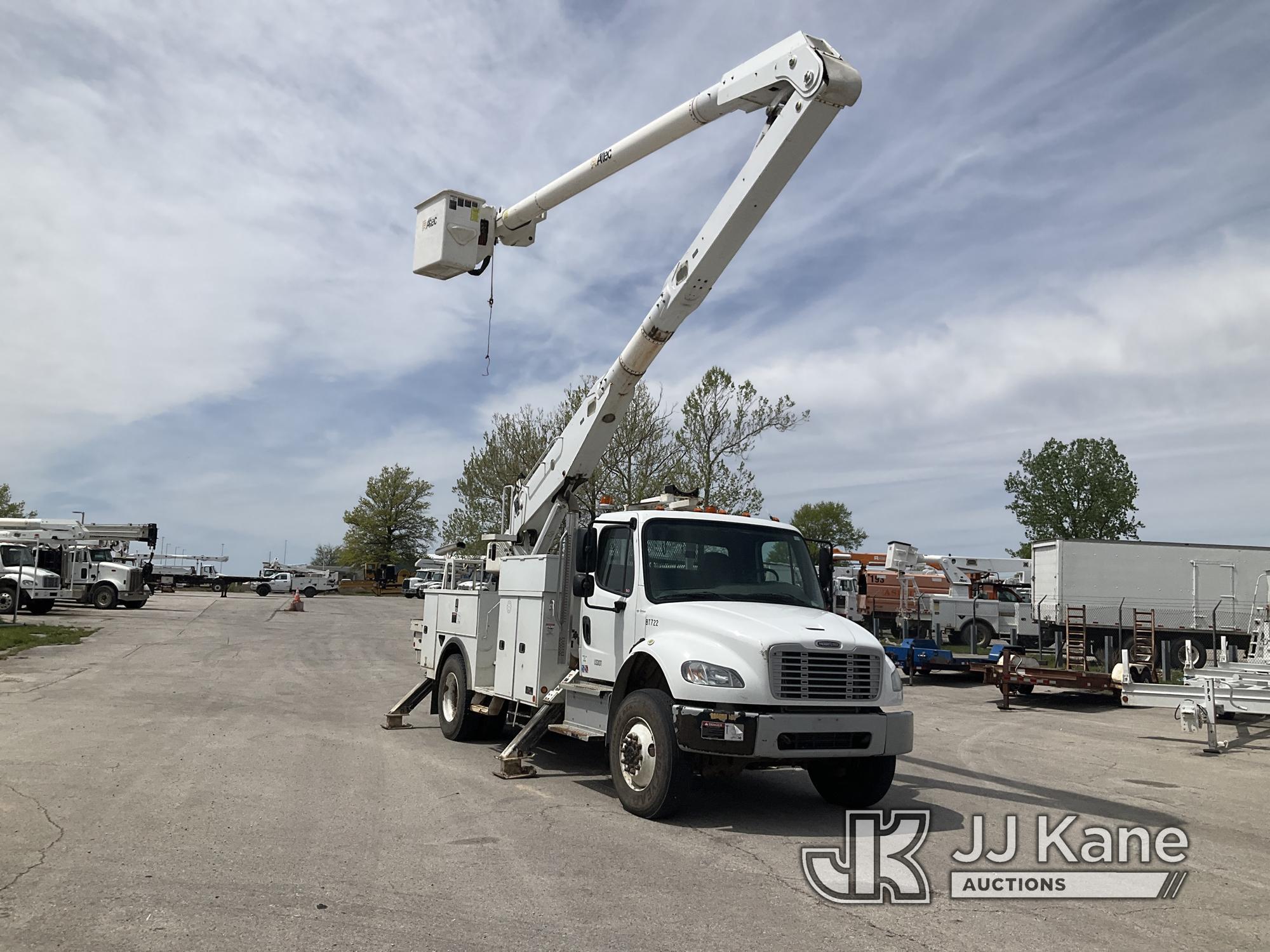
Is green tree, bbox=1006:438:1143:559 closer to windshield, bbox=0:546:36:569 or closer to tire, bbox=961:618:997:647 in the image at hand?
tire, bbox=961:618:997:647

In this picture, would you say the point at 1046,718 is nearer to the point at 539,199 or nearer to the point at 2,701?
the point at 539,199

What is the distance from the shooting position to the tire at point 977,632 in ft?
89.0

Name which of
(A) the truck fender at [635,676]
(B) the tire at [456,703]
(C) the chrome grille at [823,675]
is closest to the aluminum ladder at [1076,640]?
(B) the tire at [456,703]

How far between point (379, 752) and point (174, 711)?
3.99 meters

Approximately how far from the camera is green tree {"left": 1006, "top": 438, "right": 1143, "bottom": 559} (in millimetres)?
50062

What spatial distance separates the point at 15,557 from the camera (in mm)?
31625

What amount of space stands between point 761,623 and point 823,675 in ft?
1.93

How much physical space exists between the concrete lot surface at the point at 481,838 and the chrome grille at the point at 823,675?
100cm

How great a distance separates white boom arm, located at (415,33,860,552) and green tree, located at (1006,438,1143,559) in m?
45.9

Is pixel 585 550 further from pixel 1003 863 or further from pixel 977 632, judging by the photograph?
pixel 977 632

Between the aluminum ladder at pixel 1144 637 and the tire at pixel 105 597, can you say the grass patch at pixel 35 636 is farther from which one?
the aluminum ladder at pixel 1144 637

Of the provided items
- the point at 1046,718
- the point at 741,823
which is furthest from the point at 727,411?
the point at 741,823

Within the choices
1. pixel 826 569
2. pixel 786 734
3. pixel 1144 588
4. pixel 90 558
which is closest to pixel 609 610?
pixel 826 569

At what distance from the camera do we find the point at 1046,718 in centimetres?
1598
